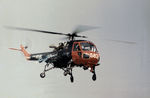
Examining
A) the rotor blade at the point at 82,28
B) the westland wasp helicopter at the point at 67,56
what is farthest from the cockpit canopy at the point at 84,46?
the rotor blade at the point at 82,28

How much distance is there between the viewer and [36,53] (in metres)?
2.63

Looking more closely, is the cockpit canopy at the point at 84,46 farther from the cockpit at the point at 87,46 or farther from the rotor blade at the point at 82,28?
the rotor blade at the point at 82,28

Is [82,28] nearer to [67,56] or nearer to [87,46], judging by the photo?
[87,46]

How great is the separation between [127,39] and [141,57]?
312mm

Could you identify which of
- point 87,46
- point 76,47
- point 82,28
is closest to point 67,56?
point 76,47

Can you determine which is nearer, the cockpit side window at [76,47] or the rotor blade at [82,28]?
the cockpit side window at [76,47]

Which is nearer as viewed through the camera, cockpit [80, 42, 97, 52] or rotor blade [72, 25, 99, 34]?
cockpit [80, 42, 97, 52]

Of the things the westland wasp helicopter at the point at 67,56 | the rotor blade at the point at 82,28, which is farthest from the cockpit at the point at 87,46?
the rotor blade at the point at 82,28

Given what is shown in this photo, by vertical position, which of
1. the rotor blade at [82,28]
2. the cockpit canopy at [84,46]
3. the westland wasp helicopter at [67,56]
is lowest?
the westland wasp helicopter at [67,56]

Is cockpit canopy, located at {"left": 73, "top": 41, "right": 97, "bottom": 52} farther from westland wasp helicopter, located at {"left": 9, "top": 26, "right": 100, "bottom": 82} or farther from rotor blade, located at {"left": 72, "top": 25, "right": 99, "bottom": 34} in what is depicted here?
rotor blade, located at {"left": 72, "top": 25, "right": 99, "bottom": 34}

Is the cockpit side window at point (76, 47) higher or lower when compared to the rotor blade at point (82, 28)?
lower

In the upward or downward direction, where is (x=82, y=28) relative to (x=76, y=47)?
upward

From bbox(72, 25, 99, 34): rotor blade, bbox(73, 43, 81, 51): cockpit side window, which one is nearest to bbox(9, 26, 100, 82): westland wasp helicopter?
bbox(73, 43, 81, 51): cockpit side window

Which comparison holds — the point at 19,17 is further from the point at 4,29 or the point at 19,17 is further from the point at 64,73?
the point at 64,73
